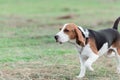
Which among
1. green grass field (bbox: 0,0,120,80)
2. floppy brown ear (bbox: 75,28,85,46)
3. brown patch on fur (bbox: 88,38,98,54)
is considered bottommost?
green grass field (bbox: 0,0,120,80)

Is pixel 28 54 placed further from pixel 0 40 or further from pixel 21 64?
pixel 0 40

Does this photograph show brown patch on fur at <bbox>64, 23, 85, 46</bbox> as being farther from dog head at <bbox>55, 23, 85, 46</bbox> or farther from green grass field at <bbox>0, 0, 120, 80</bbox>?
green grass field at <bbox>0, 0, 120, 80</bbox>

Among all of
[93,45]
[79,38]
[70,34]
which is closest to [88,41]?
[93,45]

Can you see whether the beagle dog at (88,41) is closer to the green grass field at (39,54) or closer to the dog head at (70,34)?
the dog head at (70,34)

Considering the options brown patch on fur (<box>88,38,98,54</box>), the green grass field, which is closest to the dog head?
brown patch on fur (<box>88,38,98,54</box>)

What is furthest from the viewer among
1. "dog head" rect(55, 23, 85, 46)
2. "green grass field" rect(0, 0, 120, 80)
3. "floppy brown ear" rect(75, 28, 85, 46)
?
"green grass field" rect(0, 0, 120, 80)

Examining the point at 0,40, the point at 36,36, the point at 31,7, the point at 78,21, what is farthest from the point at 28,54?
the point at 31,7

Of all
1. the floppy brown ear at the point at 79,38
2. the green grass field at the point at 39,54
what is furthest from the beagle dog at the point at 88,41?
the green grass field at the point at 39,54

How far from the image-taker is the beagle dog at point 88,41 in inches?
392

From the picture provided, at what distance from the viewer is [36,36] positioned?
55.9ft

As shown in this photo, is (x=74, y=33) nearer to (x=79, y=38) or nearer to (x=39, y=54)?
(x=79, y=38)

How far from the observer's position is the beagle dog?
9969 mm

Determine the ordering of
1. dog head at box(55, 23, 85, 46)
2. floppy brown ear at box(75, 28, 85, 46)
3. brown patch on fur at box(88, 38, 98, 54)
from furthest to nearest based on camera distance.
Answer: brown patch on fur at box(88, 38, 98, 54)
floppy brown ear at box(75, 28, 85, 46)
dog head at box(55, 23, 85, 46)

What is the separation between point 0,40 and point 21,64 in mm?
4227
